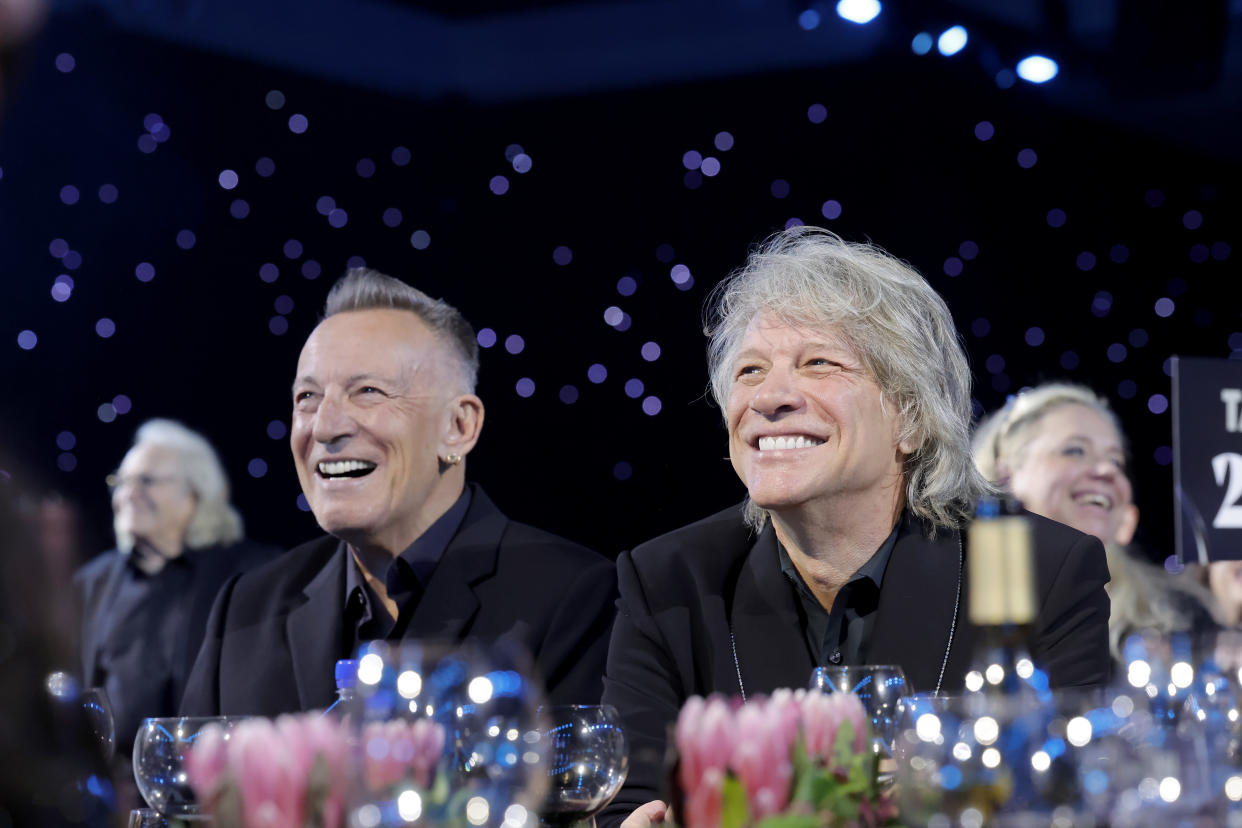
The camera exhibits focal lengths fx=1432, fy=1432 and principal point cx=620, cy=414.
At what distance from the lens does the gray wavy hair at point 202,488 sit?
4867 mm

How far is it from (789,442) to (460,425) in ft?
2.80

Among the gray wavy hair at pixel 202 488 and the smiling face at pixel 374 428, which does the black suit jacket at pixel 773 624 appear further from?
the gray wavy hair at pixel 202 488

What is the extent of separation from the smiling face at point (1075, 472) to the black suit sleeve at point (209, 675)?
6.88 feet

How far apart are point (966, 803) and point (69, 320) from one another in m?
4.53

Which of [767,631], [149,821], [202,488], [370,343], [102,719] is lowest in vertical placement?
[149,821]

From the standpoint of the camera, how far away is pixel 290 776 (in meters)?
1.00

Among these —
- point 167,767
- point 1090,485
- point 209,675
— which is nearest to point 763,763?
point 167,767

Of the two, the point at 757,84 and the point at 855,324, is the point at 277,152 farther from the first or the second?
the point at 855,324

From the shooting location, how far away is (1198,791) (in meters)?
1.13

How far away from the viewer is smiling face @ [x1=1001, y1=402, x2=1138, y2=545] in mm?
3824

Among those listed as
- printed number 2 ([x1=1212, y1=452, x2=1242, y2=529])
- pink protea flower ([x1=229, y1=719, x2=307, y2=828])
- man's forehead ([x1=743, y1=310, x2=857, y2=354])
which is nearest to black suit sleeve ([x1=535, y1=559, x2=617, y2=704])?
man's forehead ([x1=743, y1=310, x2=857, y2=354])

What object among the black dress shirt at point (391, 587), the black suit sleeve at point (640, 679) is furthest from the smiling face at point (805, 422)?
the black dress shirt at point (391, 587)

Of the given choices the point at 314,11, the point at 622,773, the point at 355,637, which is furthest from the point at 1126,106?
the point at 622,773

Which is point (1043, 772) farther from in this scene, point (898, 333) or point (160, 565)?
point (160, 565)
